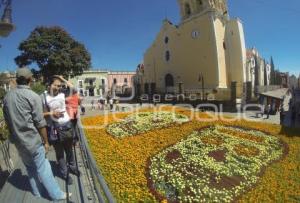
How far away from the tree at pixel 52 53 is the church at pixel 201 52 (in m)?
10.8

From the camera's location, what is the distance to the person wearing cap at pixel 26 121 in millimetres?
4133

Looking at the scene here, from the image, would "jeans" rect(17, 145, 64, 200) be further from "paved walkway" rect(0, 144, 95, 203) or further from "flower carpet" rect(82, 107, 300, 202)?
"flower carpet" rect(82, 107, 300, 202)

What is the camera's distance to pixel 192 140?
11297 millimetres

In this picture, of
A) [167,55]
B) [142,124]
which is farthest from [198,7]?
[142,124]

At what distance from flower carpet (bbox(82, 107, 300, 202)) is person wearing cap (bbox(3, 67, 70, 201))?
8.40ft

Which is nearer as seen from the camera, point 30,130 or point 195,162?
point 30,130

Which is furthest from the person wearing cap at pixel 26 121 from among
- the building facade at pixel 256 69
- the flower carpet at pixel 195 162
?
the building facade at pixel 256 69

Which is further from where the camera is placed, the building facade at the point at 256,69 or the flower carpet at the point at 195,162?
the building facade at the point at 256,69

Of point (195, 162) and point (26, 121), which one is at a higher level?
point (26, 121)

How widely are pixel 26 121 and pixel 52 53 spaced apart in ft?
130

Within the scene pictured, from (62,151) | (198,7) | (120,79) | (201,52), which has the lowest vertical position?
(62,151)

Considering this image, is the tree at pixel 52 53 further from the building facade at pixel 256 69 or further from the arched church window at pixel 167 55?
the building facade at pixel 256 69

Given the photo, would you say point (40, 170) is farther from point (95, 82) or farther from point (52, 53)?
point (95, 82)

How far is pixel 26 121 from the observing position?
4148mm
